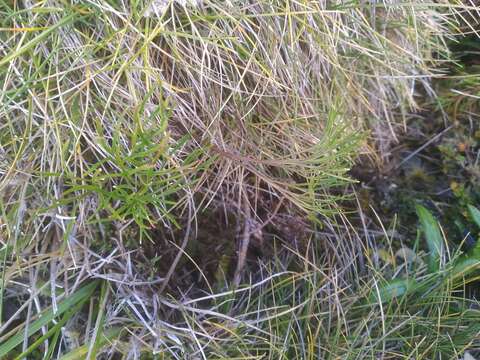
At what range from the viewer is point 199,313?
3.95ft

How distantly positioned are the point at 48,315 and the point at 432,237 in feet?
2.68

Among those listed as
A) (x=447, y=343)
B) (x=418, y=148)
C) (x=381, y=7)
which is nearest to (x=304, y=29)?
(x=381, y=7)

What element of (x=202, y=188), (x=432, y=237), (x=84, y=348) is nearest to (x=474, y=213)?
(x=432, y=237)

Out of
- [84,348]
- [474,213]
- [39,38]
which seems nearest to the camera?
[39,38]

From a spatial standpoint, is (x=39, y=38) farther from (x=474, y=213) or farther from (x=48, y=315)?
(x=474, y=213)

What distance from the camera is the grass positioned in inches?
41.9

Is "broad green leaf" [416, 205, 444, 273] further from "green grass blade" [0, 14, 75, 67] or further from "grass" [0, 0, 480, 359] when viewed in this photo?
"green grass blade" [0, 14, 75, 67]

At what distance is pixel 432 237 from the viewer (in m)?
1.26

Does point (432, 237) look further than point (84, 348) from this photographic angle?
Yes

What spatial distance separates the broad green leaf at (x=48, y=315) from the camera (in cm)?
112

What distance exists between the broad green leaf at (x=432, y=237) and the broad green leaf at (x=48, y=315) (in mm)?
709

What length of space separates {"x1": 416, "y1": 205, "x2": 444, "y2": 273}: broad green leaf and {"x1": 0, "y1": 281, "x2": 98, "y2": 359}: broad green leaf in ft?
2.32

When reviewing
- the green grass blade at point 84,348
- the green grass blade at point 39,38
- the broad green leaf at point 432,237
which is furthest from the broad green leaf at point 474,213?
the green grass blade at point 39,38

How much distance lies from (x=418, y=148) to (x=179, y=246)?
0.65m
